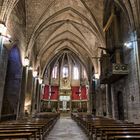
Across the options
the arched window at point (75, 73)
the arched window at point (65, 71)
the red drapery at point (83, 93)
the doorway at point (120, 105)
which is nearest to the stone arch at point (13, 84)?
the doorway at point (120, 105)

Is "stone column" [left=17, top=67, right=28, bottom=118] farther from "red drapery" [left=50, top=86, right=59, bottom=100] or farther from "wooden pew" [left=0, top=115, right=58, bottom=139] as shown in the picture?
"red drapery" [left=50, top=86, right=59, bottom=100]

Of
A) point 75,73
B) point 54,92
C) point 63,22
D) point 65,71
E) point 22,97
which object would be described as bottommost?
point 22,97

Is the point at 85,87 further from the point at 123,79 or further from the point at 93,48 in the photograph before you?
the point at 123,79

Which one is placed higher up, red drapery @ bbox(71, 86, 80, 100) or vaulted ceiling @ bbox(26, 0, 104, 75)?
vaulted ceiling @ bbox(26, 0, 104, 75)

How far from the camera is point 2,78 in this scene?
35.2 feet

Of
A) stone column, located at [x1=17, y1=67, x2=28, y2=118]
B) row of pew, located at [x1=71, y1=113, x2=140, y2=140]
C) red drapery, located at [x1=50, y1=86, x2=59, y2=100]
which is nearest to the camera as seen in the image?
row of pew, located at [x1=71, y1=113, x2=140, y2=140]

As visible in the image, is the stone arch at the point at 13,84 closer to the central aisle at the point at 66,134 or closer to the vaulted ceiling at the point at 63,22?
the vaulted ceiling at the point at 63,22

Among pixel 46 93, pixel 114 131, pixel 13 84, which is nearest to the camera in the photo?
pixel 114 131

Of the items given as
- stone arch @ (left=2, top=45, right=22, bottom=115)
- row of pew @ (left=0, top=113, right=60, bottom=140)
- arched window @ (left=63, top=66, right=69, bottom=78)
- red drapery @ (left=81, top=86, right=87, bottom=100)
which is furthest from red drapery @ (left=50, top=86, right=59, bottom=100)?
row of pew @ (left=0, top=113, right=60, bottom=140)

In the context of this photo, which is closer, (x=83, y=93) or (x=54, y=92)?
(x=83, y=93)

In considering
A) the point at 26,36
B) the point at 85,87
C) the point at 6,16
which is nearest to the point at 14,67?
the point at 26,36

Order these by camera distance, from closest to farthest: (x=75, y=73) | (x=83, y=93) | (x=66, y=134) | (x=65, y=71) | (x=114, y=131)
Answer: (x=114, y=131)
(x=66, y=134)
(x=83, y=93)
(x=65, y=71)
(x=75, y=73)

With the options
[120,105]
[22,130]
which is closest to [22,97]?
[120,105]

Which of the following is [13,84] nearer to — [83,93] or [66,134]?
[66,134]
